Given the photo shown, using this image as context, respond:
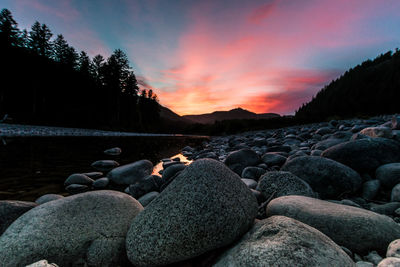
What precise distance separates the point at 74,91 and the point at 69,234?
49336 millimetres

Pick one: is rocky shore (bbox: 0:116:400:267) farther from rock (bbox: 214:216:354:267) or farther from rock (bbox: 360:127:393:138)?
rock (bbox: 360:127:393:138)

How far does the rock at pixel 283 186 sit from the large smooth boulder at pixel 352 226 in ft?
2.43

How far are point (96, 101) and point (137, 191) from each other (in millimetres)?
46726

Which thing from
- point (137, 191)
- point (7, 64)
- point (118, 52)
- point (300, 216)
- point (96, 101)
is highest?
point (118, 52)

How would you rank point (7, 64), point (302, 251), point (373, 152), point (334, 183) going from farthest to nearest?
point (7, 64)
point (373, 152)
point (334, 183)
point (302, 251)

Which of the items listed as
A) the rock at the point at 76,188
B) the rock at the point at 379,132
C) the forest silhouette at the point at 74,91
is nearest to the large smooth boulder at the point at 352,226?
the rock at the point at 379,132

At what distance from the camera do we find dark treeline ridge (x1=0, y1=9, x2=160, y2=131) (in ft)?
101

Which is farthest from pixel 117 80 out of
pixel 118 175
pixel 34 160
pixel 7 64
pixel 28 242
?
pixel 28 242

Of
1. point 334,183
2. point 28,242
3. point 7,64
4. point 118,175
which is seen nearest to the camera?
point 28,242

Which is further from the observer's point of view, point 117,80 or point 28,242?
point 117,80

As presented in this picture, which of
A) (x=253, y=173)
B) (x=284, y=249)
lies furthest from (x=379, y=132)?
(x=284, y=249)

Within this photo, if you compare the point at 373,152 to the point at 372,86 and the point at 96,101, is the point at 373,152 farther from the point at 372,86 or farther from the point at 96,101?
the point at 372,86

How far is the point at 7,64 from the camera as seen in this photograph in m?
30.1

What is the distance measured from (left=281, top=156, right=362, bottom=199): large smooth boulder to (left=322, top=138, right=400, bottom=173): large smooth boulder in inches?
22.3
